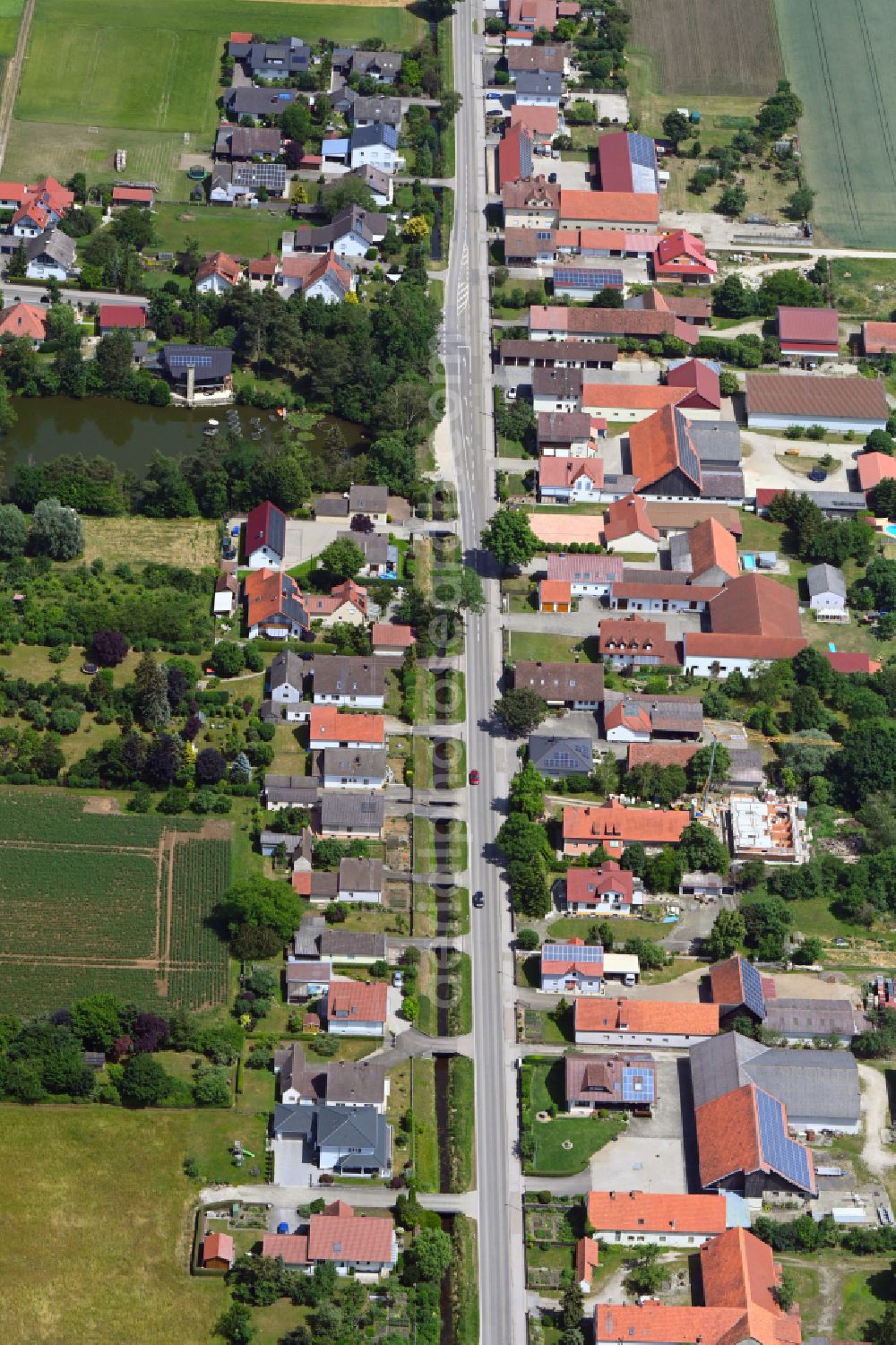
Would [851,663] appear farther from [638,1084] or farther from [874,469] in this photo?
[638,1084]

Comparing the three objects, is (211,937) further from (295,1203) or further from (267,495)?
(267,495)

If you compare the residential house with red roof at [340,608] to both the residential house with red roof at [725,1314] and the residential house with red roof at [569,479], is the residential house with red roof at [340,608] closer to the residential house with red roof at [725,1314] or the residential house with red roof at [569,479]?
the residential house with red roof at [569,479]

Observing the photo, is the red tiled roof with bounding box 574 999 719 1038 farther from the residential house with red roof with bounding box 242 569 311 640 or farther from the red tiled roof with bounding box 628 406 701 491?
the red tiled roof with bounding box 628 406 701 491

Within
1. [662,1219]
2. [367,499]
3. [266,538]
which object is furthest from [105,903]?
[367,499]

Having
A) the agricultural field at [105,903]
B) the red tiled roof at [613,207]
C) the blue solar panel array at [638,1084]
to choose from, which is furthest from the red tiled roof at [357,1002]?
the red tiled roof at [613,207]

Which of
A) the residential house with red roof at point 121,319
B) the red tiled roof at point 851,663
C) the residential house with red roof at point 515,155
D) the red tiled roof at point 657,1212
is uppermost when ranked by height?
the residential house with red roof at point 515,155

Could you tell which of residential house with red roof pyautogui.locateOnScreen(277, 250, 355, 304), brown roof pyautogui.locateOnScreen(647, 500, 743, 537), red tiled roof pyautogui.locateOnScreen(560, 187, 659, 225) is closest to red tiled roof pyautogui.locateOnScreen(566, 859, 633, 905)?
brown roof pyautogui.locateOnScreen(647, 500, 743, 537)
